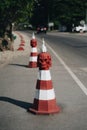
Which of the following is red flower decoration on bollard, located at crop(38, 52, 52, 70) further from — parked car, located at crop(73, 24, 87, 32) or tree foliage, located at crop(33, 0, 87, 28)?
tree foliage, located at crop(33, 0, 87, 28)

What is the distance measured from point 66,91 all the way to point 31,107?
7.21 ft

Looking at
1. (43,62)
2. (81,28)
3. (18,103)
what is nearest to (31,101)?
(18,103)

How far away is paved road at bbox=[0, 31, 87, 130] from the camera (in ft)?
26.2

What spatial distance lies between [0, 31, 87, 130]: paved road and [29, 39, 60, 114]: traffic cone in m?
0.16

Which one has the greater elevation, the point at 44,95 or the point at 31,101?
the point at 44,95

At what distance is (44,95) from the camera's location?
8.87 m

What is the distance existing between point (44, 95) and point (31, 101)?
4.01 ft

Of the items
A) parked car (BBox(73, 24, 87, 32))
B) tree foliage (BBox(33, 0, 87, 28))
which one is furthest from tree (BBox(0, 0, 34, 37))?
tree foliage (BBox(33, 0, 87, 28))

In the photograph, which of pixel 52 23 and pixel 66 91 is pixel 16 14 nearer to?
pixel 66 91

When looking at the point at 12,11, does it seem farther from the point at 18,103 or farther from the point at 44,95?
the point at 44,95

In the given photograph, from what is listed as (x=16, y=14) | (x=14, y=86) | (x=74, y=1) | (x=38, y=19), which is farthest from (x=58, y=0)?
(x=14, y=86)

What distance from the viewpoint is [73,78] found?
1370 centimetres

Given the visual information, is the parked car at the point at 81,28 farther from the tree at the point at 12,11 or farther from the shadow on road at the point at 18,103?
the shadow on road at the point at 18,103

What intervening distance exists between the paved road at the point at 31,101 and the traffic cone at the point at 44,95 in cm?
16
